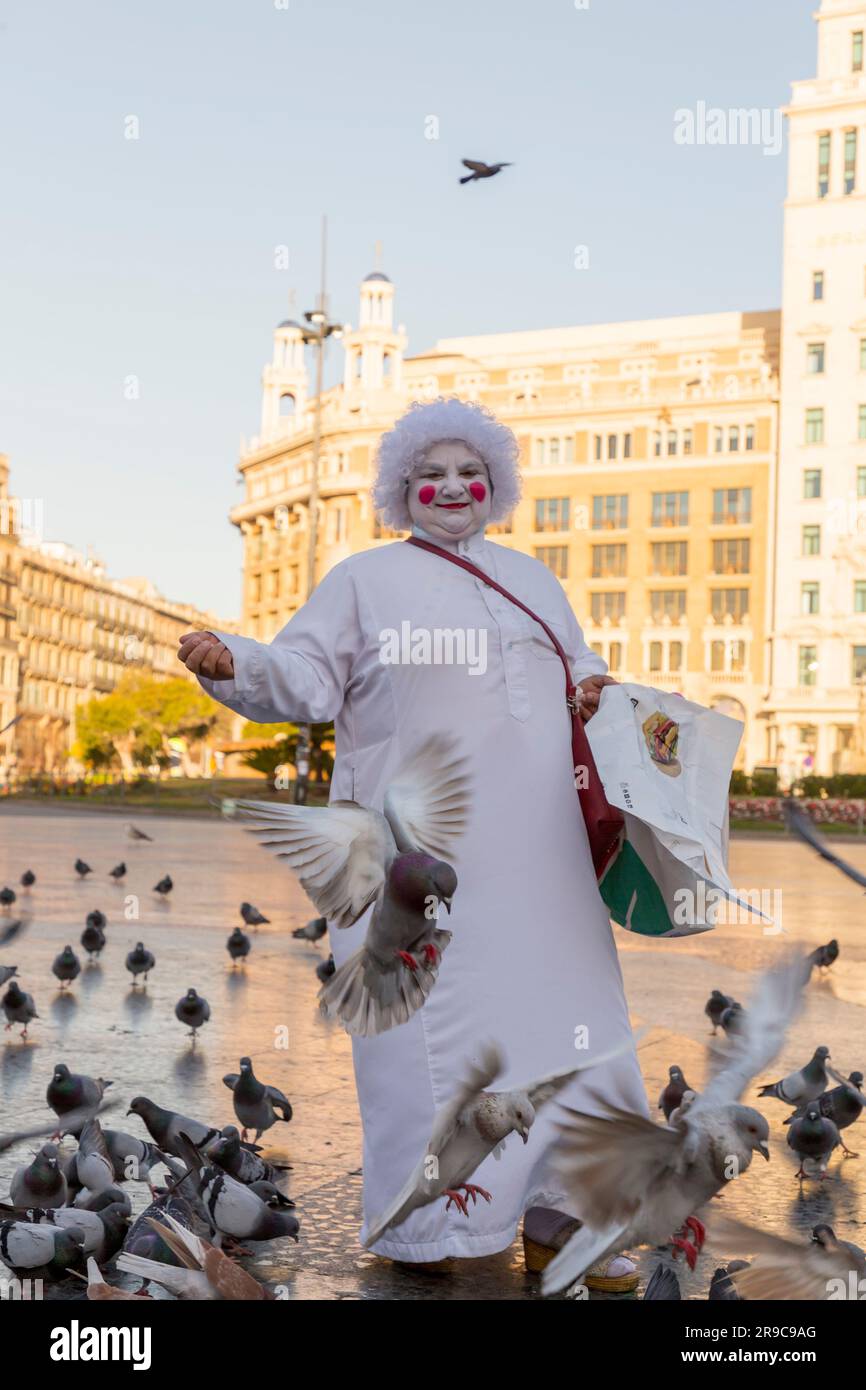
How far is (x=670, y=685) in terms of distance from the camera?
70062 mm

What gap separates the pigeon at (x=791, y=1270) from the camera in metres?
2.56

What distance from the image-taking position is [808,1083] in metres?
5.45

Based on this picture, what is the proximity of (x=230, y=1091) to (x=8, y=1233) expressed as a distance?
7.30 ft

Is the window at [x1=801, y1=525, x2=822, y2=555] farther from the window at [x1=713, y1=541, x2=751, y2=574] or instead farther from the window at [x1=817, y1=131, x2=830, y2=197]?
the window at [x1=817, y1=131, x2=830, y2=197]

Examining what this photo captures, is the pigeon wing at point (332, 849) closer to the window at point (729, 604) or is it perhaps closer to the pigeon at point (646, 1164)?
the pigeon at point (646, 1164)

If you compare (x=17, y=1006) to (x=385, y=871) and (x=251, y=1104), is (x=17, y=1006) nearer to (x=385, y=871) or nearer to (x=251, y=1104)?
(x=251, y=1104)

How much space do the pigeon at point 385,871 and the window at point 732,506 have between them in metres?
68.1

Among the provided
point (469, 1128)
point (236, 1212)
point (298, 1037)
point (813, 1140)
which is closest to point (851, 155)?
point (298, 1037)

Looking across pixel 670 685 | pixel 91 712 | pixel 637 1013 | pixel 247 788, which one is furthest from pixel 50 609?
pixel 637 1013

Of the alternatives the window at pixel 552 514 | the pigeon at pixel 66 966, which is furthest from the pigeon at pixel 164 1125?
the window at pixel 552 514

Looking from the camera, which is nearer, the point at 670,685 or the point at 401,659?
the point at 401,659

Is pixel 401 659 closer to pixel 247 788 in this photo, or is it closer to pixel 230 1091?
pixel 230 1091

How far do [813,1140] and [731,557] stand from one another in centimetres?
6671

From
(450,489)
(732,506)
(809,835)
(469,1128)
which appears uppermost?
(732,506)
